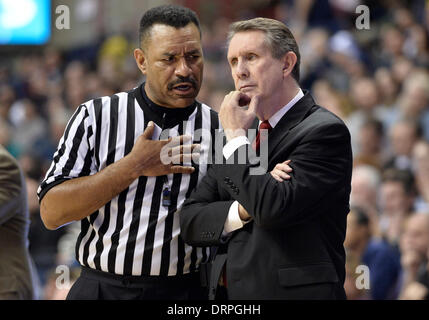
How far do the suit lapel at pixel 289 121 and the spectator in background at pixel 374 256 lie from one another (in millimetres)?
1824

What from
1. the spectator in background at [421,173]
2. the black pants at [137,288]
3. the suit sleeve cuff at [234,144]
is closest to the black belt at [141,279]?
the black pants at [137,288]

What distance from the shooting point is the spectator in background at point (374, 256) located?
387 cm

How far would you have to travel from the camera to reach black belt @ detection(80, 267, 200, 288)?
229 cm

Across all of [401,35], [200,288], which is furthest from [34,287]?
[401,35]

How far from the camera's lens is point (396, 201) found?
169 inches

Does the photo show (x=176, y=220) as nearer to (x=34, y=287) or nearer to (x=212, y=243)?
(x=212, y=243)

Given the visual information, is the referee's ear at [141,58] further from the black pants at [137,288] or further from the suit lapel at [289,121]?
the black pants at [137,288]

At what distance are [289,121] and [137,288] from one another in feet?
2.44

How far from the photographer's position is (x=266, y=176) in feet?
6.57

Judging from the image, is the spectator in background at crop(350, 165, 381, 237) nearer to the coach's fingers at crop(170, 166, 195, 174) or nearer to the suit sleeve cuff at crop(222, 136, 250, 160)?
the coach's fingers at crop(170, 166, 195, 174)

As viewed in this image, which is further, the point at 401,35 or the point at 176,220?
the point at 401,35

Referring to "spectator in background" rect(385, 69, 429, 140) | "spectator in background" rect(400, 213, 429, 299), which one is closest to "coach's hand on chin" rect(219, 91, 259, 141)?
"spectator in background" rect(400, 213, 429, 299)
